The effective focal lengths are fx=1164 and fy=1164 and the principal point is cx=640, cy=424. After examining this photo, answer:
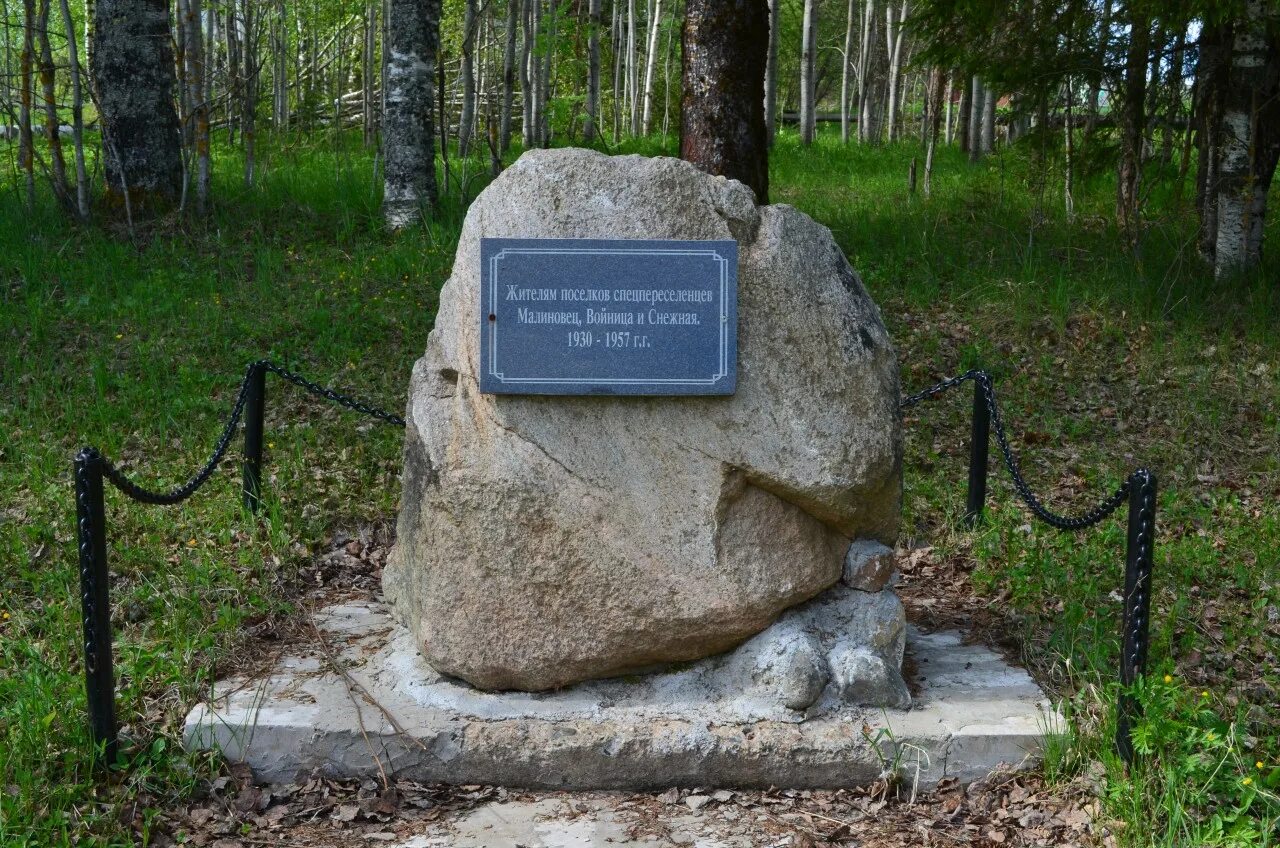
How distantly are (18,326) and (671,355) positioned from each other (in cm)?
577

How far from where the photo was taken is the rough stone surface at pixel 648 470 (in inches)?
159

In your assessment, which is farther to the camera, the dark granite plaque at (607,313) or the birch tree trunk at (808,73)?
the birch tree trunk at (808,73)

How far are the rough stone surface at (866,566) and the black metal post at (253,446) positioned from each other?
3.01 meters

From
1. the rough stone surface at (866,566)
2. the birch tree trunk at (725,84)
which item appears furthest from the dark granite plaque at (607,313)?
the birch tree trunk at (725,84)

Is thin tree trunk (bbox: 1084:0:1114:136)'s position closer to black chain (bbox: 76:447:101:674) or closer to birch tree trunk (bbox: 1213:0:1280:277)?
birch tree trunk (bbox: 1213:0:1280:277)

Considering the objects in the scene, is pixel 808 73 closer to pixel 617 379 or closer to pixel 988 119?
pixel 988 119

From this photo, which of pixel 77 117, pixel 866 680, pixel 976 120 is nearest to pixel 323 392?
pixel 866 680

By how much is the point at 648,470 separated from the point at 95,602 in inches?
72.6

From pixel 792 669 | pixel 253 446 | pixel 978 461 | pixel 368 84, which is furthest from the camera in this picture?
pixel 368 84

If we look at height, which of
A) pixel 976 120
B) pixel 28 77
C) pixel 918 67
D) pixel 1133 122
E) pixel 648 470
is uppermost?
pixel 976 120

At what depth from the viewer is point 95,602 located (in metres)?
3.71

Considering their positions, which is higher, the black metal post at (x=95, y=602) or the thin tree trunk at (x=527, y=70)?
the thin tree trunk at (x=527, y=70)

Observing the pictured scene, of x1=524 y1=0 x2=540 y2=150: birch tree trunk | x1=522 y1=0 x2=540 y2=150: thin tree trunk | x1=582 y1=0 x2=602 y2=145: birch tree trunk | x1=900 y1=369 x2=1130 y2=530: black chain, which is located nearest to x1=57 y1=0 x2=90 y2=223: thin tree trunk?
Answer: x1=522 y1=0 x2=540 y2=150: thin tree trunk

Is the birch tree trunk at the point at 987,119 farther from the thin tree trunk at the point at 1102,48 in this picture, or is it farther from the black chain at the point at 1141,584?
the black chain at the point at 1141,584
